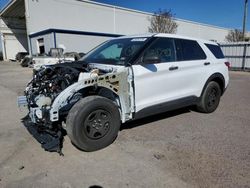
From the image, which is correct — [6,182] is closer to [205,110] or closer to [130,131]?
[130,131]

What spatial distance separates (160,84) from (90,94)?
135 cm

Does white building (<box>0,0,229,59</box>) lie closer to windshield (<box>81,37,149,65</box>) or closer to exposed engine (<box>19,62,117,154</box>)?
windshield (<box>81,37,149,65</box>)

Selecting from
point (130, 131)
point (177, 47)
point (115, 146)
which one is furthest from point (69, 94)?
point (177, 47)

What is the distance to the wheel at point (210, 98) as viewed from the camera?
18.7 ft

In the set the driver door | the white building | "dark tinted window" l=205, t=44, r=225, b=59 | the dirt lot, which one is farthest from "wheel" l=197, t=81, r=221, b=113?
the white building

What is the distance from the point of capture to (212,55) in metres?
5.79

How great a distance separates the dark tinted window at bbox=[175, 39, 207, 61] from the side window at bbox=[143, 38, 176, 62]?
0.17 meters

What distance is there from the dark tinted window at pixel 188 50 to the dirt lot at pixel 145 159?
1415 millimetres

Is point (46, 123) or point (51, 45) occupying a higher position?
point (51, 45)

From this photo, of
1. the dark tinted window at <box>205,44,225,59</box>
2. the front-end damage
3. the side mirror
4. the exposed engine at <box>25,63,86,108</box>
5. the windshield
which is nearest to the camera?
the front-end damage

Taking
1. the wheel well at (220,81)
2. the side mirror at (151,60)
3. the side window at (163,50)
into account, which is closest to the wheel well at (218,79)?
the wheel well at (220,81)

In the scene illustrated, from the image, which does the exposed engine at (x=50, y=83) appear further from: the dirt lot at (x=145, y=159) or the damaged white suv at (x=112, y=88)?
the dirt lot at (x=145, y=159)

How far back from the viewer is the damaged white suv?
3637mm

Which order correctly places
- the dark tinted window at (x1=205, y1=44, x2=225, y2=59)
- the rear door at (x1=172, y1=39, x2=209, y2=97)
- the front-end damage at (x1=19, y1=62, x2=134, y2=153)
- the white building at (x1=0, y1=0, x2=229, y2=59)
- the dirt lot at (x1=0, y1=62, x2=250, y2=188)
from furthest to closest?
the white building at (x1=0, y1=0, x2=229, y2=59) < the dark tinted window at (x1=205, y1=44, x2=225, y2=59) < the rear door at (x1=172, y1=39, x2=209, y2=97) < the front-end damage at (x1=19, y1=62, x2=134, y2=153) < the dirt lot at (x1=0, y1=62, x2=250, y2=188)
